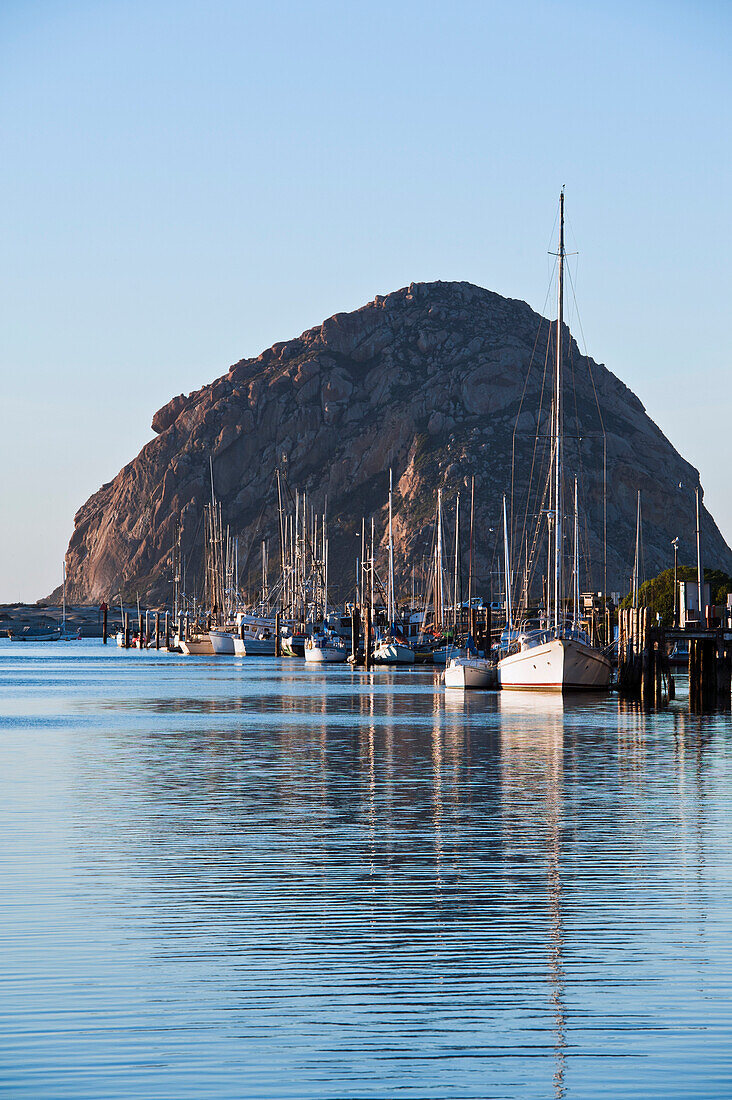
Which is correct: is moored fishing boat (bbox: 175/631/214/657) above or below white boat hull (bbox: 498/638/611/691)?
below

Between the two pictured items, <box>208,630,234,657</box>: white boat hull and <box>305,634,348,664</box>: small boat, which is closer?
<box>305,634,348,664</box>: small boat

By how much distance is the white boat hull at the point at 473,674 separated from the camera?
77.8 metres

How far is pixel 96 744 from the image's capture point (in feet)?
149

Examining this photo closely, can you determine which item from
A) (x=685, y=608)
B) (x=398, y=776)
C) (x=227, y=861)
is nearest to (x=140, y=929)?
(x=227, y=861)

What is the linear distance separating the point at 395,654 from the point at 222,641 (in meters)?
63.1

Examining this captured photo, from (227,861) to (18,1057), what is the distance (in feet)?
31.4

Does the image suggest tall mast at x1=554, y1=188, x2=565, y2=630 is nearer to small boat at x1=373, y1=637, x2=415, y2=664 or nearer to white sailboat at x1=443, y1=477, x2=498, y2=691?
white sailboat at x1=443, y1=477, x2=498, y2=691

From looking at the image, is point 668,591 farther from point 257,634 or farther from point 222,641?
point 222,641

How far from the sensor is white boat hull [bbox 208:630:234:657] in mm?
188625

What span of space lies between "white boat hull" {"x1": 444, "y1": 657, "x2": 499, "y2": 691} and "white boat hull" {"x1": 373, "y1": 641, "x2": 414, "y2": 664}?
169 feet

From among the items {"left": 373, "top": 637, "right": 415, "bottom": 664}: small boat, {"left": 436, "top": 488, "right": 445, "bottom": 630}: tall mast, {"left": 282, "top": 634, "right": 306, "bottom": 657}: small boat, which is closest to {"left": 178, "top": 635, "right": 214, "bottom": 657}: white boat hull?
{"left": 282, "top": 634, "right": 306, "bottom": 657}: small boat

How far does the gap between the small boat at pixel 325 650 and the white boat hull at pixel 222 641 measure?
39.4 metres

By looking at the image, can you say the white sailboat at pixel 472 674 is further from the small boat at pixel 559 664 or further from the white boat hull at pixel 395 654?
the white boat hull at pixel 395 654

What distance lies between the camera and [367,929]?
16516mm
